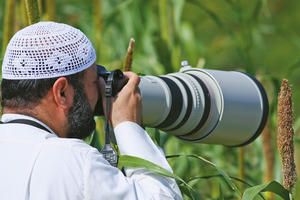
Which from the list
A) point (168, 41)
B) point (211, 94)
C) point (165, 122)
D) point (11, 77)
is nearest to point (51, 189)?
point (11, 77)

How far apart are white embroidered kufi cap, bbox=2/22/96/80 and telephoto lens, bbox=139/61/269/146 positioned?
0.21 meters

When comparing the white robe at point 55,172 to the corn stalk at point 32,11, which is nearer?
the white robe at point 55,172

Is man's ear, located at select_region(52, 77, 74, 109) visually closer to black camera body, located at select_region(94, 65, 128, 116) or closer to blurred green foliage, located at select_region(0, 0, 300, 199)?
black camera body, located at select_region(94, 65, 128, 116)

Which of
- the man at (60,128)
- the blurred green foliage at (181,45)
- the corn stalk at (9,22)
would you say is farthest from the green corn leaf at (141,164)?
the corn stalk at (9,22)

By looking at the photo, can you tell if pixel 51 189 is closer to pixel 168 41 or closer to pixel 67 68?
pixel 67 68

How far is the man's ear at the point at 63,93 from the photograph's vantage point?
1437 millimetres

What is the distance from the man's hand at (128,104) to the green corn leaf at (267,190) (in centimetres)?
26

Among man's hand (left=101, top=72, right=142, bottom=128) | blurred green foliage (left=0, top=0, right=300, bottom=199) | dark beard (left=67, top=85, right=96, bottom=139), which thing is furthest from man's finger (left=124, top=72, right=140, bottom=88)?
blurred green foliage (left=0, top=0, right=300, bottom=199)

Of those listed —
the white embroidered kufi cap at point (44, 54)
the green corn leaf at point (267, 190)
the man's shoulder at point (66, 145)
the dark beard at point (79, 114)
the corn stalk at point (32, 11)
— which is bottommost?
the green corn leaf at point (267, 190)

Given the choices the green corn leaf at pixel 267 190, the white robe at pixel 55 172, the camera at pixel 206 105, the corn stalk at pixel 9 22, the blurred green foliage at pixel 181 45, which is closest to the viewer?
the white robe at pixel 55 172

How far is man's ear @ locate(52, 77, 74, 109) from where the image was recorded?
1.44m

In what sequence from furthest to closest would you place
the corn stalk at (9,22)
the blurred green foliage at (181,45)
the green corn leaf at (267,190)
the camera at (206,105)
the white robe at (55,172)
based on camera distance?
1. the blurred green foliage at (181,45)
2. the corn stalk at (9,22)
3. the camera at (206,105)
4. the green corn leaf at (267,190)
5. the white robe at (55,172)

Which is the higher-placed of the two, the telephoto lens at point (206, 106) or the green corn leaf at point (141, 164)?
the telephoto lens at point (206, 106)

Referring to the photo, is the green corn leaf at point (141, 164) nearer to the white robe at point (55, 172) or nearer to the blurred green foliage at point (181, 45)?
the white robe at point (55, 172)
